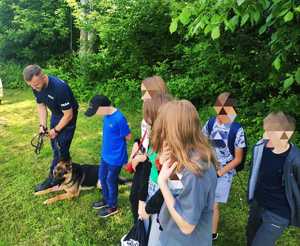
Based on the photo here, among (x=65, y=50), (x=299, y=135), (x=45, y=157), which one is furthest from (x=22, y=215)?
(x=65, y=50)

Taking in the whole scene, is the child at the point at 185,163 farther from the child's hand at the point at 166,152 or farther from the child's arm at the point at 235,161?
the child's arm at the point at 235,161

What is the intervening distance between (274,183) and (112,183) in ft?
6.56

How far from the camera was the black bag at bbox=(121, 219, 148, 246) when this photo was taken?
3.04 metres

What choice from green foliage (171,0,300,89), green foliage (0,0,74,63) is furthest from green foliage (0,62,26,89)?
green foliage (171,0,300,89)

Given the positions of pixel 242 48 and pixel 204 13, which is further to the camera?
pixel 242 48

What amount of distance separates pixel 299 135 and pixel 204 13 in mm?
3836

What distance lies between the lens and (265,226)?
2.91m

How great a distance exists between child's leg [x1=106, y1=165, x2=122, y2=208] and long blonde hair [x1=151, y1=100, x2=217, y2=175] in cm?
211

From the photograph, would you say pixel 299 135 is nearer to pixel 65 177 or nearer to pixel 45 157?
pixel 65 177

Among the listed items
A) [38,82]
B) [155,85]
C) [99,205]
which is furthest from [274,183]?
[38,82]

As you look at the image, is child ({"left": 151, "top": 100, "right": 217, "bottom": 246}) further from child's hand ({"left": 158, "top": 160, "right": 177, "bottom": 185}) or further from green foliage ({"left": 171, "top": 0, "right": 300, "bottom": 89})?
green foliage ({"left": 171, "top": 0, "right": 300, "bottom": 89})

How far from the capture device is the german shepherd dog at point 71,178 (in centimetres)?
478

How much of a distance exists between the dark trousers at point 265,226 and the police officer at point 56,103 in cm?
259

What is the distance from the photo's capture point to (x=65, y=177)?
486 centimetres
